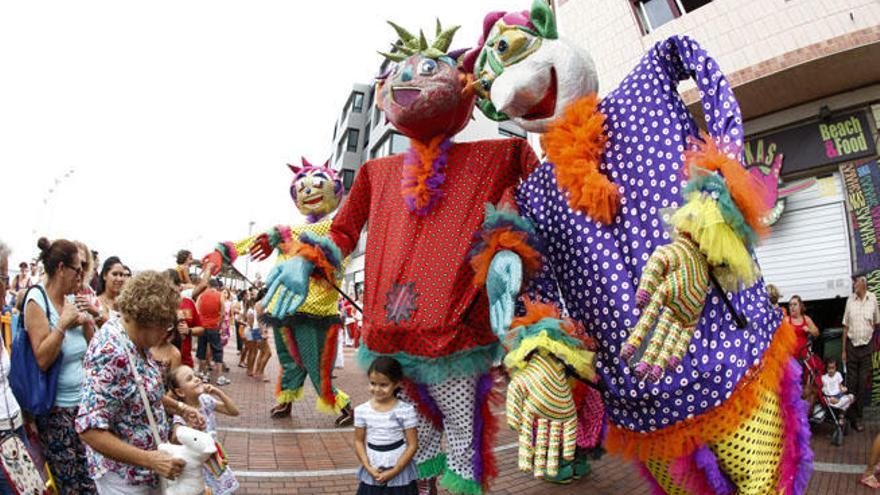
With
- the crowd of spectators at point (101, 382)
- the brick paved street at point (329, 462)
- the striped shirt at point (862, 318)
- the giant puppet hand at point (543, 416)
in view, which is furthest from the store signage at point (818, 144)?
the crowd of spectators at point (101, 382)

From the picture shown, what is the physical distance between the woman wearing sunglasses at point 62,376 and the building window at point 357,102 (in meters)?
33.4

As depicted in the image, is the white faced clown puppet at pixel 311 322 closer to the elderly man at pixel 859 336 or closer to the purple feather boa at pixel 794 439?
the purple feather boa at pixel 794 439

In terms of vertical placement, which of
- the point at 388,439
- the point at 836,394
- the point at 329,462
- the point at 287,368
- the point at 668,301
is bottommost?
the point at 836,394

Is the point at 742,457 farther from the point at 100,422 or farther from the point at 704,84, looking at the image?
the point at 100,422

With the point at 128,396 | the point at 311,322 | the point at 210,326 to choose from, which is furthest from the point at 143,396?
the point at 210,326

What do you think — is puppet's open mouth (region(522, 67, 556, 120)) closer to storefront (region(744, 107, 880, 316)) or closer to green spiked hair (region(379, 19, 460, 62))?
green spiked hair (region(379, 19, 460, 62))

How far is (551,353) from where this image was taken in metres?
1.53

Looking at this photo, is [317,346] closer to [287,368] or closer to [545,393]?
[287,368]

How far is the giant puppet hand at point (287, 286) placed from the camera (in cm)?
232

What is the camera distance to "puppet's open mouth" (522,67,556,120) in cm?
186

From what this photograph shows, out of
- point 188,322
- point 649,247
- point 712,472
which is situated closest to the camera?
point 712,472

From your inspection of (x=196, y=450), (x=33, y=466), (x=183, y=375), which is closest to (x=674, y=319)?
(x=196, y=450)

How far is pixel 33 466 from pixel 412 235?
1751mm

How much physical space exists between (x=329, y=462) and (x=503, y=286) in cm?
261
